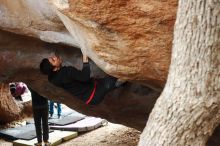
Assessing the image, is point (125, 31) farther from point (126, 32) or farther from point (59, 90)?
point (59, 90)

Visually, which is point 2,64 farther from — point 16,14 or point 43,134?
point 43,134

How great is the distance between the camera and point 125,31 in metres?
2.80

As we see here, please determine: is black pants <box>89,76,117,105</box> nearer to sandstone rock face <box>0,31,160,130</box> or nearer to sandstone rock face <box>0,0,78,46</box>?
sandstone rock face <box>0,0,78,46</box>

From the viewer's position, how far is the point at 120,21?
2748 millimetres

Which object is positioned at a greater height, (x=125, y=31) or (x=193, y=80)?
(x=125, y=31)

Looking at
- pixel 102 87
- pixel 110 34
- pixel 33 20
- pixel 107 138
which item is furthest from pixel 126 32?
pixel 107 138

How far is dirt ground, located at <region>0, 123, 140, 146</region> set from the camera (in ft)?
22.2

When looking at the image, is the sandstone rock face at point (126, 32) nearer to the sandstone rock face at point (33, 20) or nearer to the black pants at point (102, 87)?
the sandstone rock face at point (33, 20)

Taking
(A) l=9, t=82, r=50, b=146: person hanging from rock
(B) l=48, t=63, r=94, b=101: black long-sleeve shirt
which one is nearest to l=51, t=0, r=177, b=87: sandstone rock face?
(B) l=48, t=63, r=94, b=101: black long-sleeve shirt

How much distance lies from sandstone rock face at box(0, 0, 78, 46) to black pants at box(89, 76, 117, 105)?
458 millimetres

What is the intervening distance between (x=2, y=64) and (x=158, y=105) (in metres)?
3.11

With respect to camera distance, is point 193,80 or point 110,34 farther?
point 110,34

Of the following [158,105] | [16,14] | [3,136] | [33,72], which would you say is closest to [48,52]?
[33,72]

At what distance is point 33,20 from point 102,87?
931 millimetres
